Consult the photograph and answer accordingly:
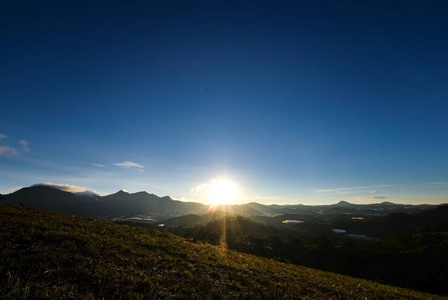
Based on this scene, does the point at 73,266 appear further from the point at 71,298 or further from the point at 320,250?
the point at 320,250

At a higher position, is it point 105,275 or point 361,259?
point 105,275

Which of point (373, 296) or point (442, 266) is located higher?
point (373, 296)

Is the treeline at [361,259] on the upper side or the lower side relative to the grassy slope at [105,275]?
lower

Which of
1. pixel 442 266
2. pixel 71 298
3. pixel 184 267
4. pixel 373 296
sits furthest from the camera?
pixel 442 266

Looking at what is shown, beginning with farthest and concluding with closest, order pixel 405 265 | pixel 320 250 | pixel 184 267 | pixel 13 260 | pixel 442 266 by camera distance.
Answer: pixel 320 250
pixel 405 265
pixel 442 266
pixel 184 267
pixel 13 260

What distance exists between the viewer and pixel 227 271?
43.8ft

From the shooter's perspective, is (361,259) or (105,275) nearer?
(105,275)

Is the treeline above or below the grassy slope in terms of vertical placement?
below

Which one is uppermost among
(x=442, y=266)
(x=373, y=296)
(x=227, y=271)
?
(x=227, y=271)

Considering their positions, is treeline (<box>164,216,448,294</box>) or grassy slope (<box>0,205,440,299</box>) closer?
grassy slope (<box>0,205,440,299</box>)

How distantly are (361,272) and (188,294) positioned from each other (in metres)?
108

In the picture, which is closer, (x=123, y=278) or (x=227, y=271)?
(x=123, y=278)

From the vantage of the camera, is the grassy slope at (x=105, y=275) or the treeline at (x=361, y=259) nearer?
the grassy slope at (x=105, y=275)

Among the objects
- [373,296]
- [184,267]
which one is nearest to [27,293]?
[184,267]
